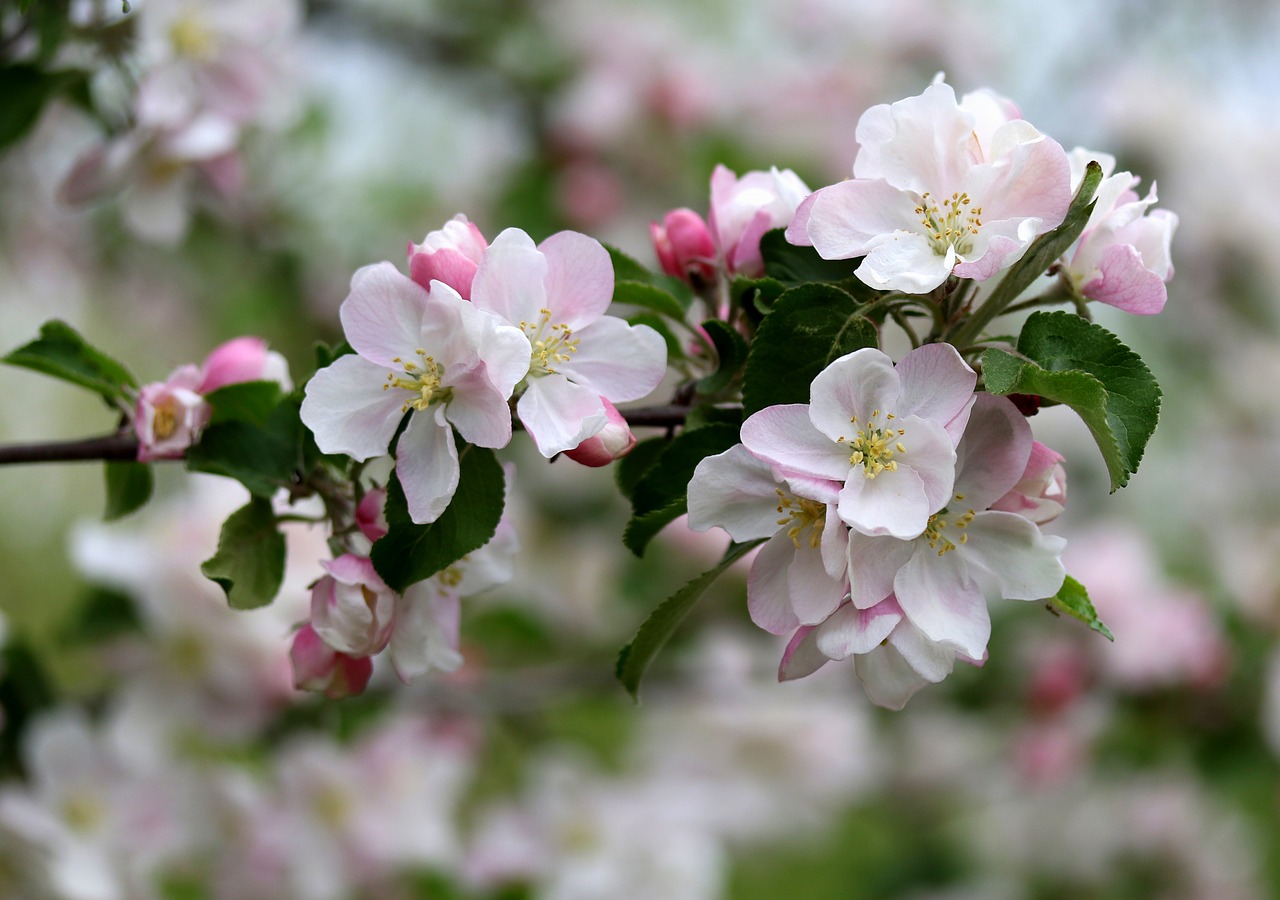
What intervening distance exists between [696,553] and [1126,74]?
6.12 ft

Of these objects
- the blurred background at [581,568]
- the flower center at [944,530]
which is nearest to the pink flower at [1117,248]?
the flower center at [944,530]

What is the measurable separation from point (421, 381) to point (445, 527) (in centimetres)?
8

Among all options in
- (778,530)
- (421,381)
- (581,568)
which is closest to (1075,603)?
(778,530)

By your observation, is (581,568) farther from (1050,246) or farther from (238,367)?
(1050,246)

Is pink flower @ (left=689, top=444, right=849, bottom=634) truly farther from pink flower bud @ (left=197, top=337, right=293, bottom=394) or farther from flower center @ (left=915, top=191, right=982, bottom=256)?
pink flower bud @ (left=197, top=337, right=293, bottom=394)

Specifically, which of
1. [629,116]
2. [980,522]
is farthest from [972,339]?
[629,116]

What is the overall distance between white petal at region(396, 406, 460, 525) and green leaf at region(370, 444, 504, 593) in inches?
0.5

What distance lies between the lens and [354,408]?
2.08 feet

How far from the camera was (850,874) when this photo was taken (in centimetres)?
351

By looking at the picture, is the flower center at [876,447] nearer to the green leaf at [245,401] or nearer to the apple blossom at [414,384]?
the apple blossom at [414,384]

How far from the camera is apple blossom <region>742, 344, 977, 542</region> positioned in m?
0.57

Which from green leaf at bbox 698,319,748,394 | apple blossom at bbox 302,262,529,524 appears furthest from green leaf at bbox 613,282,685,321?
apple blossom at bbox 302,262,529,524

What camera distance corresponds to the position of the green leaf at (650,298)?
2.33ft

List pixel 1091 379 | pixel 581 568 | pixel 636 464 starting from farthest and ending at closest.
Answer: pixel 581 568 < pixel 636 464 < pixel 1091 379
